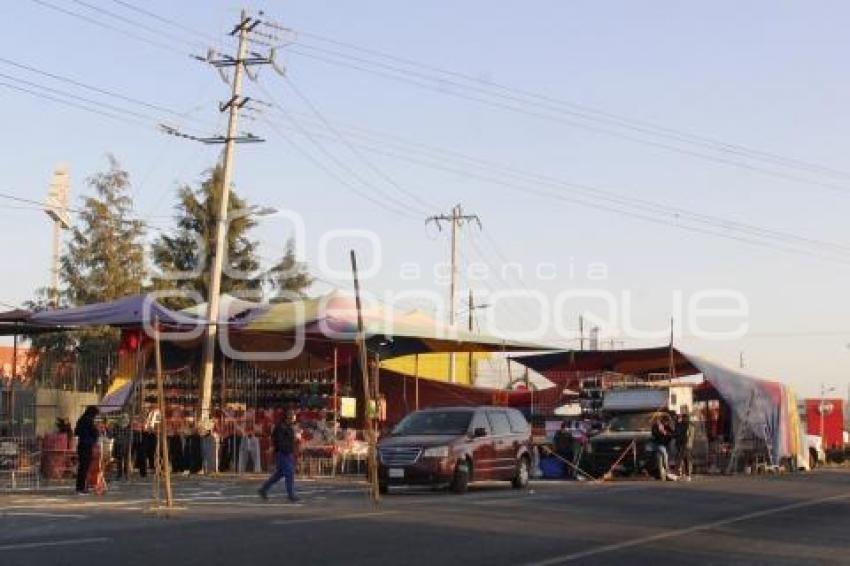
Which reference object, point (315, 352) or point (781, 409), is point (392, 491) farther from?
point (781, 409)

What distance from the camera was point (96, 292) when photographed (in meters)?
55.2

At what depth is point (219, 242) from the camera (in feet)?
117

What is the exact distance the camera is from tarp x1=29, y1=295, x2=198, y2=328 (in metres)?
27.6

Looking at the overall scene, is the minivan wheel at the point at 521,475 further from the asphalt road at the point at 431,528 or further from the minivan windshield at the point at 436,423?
the minivan windshield at the point at 436,423

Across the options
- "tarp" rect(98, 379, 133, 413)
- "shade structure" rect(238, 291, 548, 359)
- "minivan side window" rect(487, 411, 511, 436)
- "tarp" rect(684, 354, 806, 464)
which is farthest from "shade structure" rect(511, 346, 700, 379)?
"minivan side window" rect(487, 411, 511, 436)

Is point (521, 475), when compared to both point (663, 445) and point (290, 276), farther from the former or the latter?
point (290, 276)

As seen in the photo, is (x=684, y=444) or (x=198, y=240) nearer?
(x=684, y=444)

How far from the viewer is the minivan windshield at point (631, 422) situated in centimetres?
3200

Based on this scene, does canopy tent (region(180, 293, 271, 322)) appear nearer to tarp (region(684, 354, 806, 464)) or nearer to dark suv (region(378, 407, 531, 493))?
dark suv (region(378, 407, 531, 493))

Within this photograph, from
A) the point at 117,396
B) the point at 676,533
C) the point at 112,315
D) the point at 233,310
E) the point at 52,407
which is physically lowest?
the point at 676,533

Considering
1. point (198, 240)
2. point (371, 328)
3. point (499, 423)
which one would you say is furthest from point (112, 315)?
point (198, 240)

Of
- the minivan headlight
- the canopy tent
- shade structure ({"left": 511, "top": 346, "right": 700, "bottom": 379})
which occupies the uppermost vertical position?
the canopy tent

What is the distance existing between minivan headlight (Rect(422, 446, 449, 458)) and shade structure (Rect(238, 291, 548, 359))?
1071 centimetres

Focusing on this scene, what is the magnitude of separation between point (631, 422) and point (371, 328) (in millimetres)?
7820
